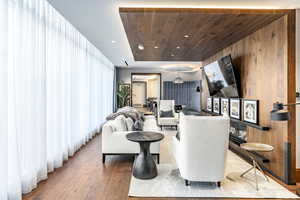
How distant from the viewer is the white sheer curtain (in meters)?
2.06

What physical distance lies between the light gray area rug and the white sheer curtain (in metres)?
1.44

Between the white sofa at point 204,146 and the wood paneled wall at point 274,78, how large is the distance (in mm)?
1134

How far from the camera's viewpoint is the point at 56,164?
316cm

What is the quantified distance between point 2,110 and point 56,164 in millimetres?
1615

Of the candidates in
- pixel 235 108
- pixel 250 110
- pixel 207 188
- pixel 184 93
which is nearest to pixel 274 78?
pixel 250 110

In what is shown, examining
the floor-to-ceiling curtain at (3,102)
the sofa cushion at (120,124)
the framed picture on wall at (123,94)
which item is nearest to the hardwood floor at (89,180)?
the floor-to-ceiling curtain at (3,102)

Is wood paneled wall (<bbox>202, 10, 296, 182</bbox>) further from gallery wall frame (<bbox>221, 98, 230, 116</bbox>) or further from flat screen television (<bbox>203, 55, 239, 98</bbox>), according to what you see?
gallery wall frame (<bbox>221, 98, 230, 116</bbox>)

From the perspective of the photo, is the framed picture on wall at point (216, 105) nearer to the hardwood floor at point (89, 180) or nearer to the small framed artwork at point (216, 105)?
the small framed artwork at point (216, 105)

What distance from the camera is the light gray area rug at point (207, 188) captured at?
2.33 meters

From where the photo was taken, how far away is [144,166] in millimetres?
2768

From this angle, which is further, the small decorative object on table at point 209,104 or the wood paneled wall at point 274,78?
the small decorative object on table at point 209,104

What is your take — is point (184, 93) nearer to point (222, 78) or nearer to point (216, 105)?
point (216, 105)

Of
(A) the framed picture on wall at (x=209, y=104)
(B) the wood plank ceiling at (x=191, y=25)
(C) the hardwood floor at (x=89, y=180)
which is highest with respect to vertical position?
(B) the wood plank ceiling at (x=191, y=25)

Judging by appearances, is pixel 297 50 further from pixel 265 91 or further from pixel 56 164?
pixel 56 164
